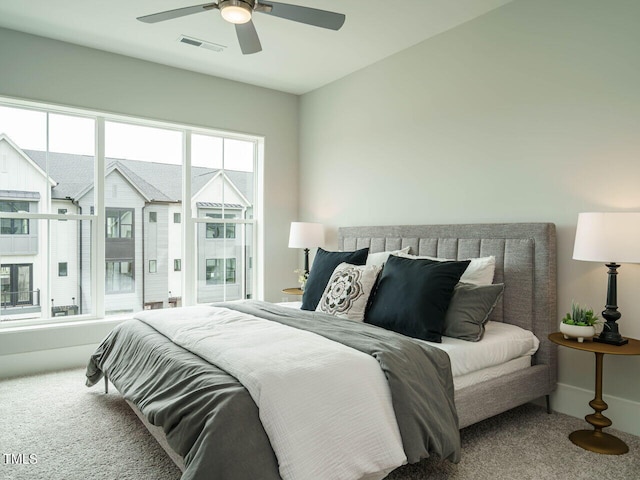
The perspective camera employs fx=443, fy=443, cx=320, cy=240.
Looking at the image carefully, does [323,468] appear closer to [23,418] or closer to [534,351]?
[534,351]

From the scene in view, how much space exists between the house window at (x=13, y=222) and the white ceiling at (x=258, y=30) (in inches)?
57.0

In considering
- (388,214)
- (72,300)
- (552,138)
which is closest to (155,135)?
(72,300)

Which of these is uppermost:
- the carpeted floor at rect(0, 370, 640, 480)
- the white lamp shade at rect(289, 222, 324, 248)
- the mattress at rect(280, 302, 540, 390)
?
the white lamp shade at rect(289, 222, 324, 248)

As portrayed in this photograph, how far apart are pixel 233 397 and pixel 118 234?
10.3ft

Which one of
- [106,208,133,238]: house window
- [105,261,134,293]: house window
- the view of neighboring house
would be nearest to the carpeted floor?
the view of neighboring house

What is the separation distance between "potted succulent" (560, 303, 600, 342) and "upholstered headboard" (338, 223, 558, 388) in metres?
0.30

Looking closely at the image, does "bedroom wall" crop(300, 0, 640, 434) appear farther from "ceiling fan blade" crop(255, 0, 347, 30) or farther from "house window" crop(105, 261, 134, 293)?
"house window" crop(105, 261, 134, 293)

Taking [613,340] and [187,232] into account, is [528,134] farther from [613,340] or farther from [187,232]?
[187,232]

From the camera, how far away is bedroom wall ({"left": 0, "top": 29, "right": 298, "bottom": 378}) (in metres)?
3.71

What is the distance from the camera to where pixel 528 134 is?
308 cm

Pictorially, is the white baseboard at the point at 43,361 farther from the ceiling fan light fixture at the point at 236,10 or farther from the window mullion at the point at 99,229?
the ceiling fan light fixture at the point at 236,10

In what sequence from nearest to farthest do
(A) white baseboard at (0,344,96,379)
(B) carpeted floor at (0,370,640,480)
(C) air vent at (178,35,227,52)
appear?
1. (B) carpeted floor at (0,370,640,480)
2. (A) white baseboard at (0,344,96,379)
3. (C) air vent at (178,35,227,52)

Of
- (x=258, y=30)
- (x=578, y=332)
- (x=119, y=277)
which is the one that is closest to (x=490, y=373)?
(x=578, y=332)

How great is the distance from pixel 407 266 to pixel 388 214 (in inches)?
51.8
